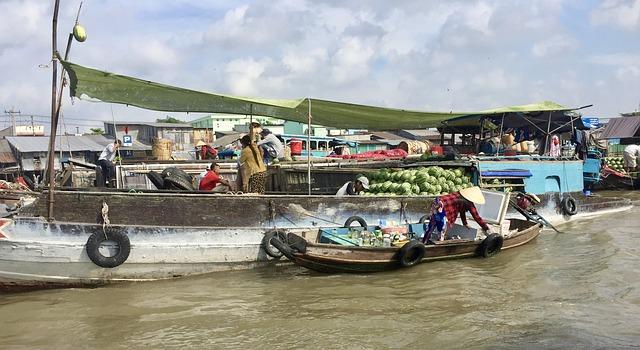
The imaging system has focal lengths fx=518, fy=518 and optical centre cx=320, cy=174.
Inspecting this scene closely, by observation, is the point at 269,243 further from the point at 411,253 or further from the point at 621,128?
the point at 621,128

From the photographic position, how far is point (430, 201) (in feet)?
29.9

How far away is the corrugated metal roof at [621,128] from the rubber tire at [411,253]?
29824 mm

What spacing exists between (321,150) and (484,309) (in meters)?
13.3

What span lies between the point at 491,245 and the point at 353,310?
3.24m

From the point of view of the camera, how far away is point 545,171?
11422 mm

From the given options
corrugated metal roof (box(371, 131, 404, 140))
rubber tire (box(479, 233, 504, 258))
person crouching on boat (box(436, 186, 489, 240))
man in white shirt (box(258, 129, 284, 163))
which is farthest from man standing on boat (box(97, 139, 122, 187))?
corrugated metal roof (box(371, 131, 404, 140))

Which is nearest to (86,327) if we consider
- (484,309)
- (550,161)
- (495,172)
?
(484,309)

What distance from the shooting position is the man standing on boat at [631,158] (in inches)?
878

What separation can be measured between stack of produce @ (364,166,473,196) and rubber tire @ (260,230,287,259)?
2112mm

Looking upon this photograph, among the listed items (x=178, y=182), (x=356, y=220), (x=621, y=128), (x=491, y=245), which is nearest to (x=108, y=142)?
(x=178, y=182)

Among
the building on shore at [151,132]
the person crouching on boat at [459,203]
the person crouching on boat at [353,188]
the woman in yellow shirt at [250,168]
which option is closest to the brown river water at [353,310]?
the person crouching on boat at [459,203]

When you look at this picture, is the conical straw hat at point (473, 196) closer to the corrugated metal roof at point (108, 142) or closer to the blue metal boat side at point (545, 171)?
the blue metal boat side at point (545, 171)

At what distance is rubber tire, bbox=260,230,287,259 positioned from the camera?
24.5ft

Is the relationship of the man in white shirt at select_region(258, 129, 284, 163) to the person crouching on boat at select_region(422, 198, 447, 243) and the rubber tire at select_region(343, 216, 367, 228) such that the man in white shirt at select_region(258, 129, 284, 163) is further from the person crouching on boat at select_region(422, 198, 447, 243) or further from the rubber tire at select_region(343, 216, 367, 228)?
the person crouching on boat at select_region(422, 198, 447, 243)
